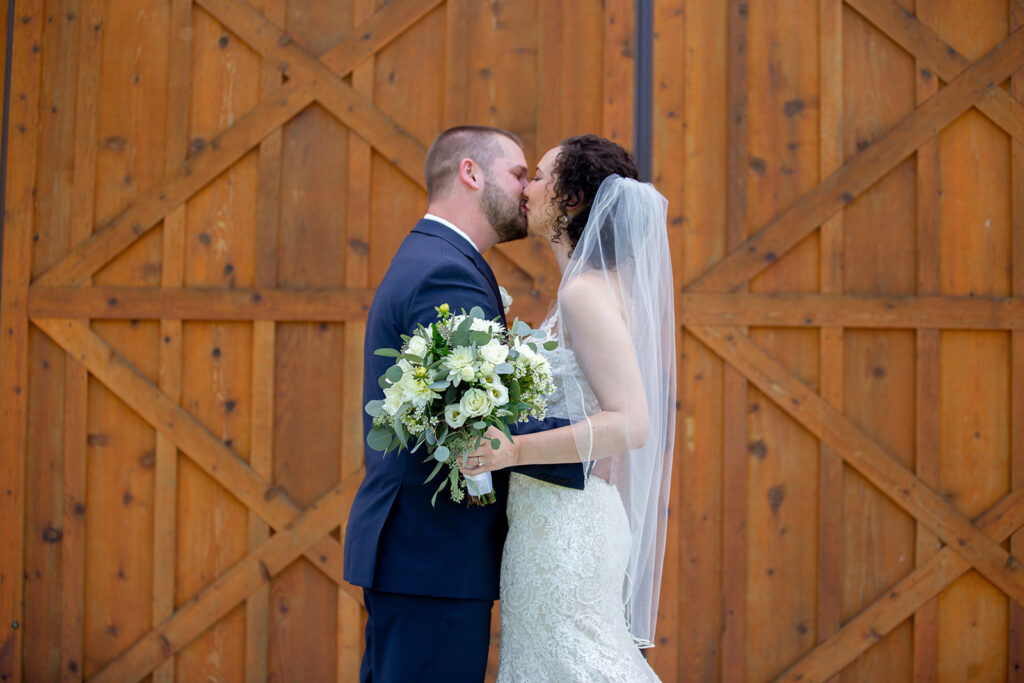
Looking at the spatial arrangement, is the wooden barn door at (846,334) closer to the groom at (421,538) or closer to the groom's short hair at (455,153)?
the groom's short hair at (455,153)

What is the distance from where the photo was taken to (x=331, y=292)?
12.9ft

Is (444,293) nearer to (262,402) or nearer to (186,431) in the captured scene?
(262,402)

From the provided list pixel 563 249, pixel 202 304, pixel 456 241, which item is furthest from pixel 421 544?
pixel 202 304

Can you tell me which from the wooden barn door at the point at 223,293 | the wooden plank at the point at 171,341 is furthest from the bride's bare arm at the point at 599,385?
the wooden plank at the point at 171,341

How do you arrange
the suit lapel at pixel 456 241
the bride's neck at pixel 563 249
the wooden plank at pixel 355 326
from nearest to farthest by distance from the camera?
1. the suit lapel at pixel 456 241
2. the bride's neck at pixel 563 249
3. the wooden plank at pixel 355 326

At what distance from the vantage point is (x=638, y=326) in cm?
251

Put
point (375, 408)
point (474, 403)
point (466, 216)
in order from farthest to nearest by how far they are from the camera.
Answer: point (466, 216)
point (375, 408)
point (474, 403)

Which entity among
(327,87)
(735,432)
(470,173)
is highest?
(327,87)

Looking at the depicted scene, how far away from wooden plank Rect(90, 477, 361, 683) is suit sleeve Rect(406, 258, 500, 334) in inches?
73.9

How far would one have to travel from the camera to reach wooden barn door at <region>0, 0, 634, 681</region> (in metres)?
3.95

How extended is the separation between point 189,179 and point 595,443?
263 centimetres

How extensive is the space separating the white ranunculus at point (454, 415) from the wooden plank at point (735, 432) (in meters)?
2.23

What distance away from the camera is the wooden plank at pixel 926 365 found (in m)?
3.96

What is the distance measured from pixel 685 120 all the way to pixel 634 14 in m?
0.54
